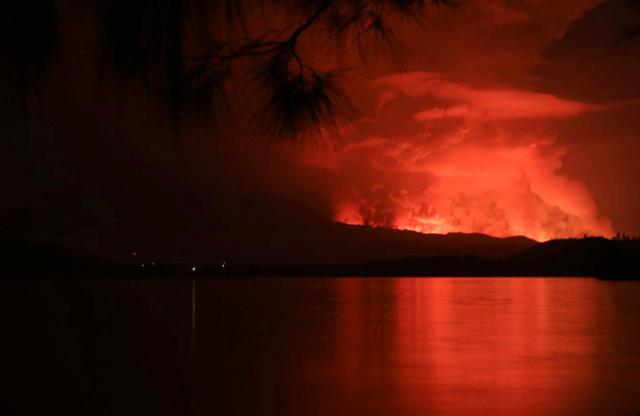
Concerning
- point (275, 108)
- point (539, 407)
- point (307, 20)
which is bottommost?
point (539, 407)

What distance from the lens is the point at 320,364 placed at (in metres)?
6.84

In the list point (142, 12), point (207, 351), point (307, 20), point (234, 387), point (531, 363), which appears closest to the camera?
point (142, 12)

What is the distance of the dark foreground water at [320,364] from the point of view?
16.4 ft

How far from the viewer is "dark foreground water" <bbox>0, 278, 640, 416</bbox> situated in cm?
501

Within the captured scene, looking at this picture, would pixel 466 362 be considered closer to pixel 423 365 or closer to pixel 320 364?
pixel 423 365

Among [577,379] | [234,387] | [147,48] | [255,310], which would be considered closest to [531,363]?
[577,379]

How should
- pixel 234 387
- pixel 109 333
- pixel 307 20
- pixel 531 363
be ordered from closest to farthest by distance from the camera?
1. pixel 307 20
2. pixel 234 387
3. pixel 531 363
4. pixel 109 333

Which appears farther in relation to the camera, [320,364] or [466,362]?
[466,362]

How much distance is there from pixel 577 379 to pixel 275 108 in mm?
4168

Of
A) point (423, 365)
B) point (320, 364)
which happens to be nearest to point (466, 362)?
point (423, 365)

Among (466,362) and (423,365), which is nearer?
(423,365)

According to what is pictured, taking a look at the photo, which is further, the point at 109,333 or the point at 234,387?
the point at 109,333

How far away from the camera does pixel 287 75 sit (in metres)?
2.71

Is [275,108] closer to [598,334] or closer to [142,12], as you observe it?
[142,12]
